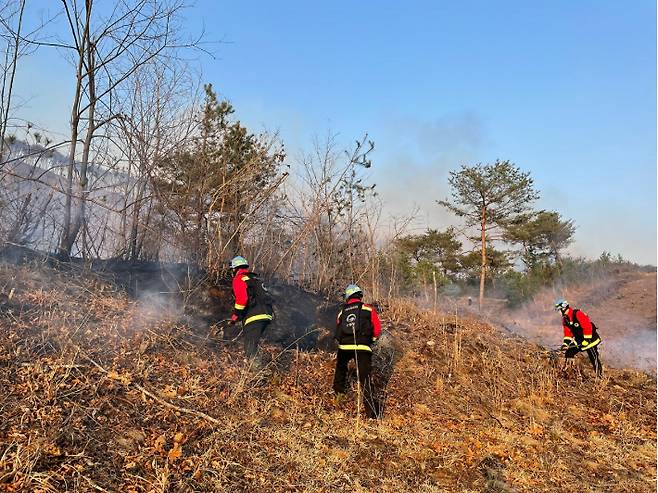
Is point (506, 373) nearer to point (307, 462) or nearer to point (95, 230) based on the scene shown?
point (307, 462)

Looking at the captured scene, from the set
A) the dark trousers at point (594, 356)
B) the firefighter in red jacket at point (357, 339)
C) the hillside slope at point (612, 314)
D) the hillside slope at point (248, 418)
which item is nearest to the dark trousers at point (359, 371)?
the firefighter in red jacket at point (357, 339)

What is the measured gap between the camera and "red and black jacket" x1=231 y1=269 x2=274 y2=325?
655 centimetres

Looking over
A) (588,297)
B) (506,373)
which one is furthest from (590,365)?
(588,297)

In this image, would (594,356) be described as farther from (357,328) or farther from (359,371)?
(357,328)

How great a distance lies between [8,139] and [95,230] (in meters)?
2.12

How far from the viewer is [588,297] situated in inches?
976

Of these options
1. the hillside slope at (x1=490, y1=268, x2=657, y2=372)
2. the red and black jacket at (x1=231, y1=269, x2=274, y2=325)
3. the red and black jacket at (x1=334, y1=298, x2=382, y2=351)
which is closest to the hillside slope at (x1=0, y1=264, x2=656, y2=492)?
the red and black jacket at (x1=231, y1=269, x2=274, y2=325)

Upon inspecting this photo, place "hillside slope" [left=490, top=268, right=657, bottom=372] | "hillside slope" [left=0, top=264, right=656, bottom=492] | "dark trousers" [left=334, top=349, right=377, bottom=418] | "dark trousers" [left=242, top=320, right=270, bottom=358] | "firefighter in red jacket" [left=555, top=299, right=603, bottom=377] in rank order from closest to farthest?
"hillside slope" [left=0, top=264, right=656, bottom=492] < "dark trousers" [left=334, top=349, right=377, bottom=418] < "dark trousers" [left=242, top=320, right=270, bottom=358] < "firefighter in red jacket" [left=555, top=299, right=603, bottom=377] < "hillside slope" [left=490, top=268, right=657, bottom=372]

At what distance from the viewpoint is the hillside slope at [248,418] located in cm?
406

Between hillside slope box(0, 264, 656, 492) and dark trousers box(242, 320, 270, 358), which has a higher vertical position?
dark trousers box(242, 320, 270, 358)

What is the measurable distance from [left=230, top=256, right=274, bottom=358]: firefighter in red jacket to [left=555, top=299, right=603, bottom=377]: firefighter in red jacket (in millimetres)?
6769

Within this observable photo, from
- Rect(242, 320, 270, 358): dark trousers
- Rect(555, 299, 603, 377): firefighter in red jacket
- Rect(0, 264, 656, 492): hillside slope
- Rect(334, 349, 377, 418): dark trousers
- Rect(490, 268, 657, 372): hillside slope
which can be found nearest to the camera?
Rect(0, 264, 656, 492): hillside slope

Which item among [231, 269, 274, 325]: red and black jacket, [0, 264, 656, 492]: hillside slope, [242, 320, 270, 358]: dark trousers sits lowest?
[0, 264, 656, 492]: hillside slope

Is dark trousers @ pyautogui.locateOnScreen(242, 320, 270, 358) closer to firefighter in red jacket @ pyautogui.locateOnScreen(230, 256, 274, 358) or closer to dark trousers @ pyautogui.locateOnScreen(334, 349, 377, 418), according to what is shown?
firefighter in red jacket @ pyautogui.locateOnScreen(230, 256, 274, 358)
